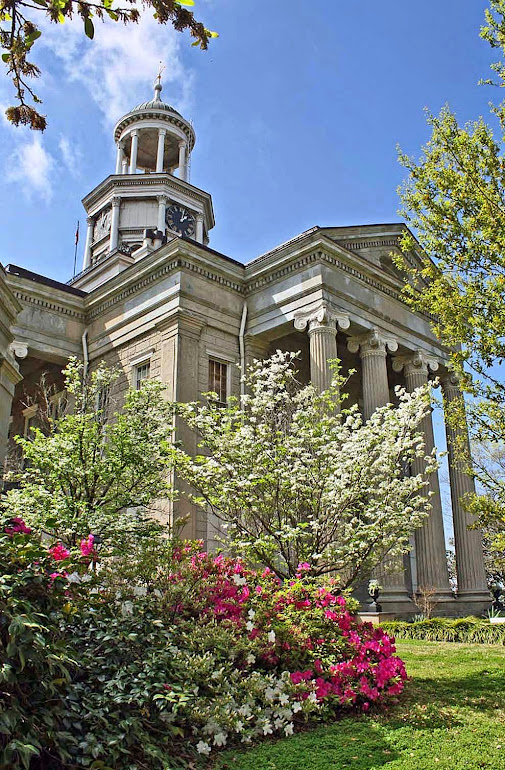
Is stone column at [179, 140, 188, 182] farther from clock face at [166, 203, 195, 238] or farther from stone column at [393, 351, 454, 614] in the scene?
stone column at [393, 351, 454, 614]

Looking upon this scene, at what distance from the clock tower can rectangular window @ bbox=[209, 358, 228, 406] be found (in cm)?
1266

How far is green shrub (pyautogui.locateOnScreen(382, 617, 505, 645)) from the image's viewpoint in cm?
1520

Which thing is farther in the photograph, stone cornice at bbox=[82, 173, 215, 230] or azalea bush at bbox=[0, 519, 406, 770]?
stone cornice at bbox=[82, 173, 215, 230]

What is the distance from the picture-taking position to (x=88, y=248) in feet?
122

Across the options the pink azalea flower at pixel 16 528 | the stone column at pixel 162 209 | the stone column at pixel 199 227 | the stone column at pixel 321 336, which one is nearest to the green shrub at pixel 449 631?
the stone column at pixel 321 336

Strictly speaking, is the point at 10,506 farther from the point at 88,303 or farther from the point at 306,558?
the point at 88,303

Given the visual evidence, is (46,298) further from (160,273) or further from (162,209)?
(162,209)

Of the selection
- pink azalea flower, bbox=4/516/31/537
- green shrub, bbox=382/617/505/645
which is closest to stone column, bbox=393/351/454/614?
green shrub, bbox=382/617/505/645

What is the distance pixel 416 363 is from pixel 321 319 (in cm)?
597

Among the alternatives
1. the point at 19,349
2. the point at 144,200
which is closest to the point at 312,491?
the point at 19,349

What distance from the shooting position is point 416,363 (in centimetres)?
2323

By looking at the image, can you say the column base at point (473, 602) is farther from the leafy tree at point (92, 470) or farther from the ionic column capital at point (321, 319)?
the leafy tree at point (92, 470)

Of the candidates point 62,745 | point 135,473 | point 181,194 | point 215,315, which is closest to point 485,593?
point 215,315

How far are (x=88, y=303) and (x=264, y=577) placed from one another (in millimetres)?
17533
